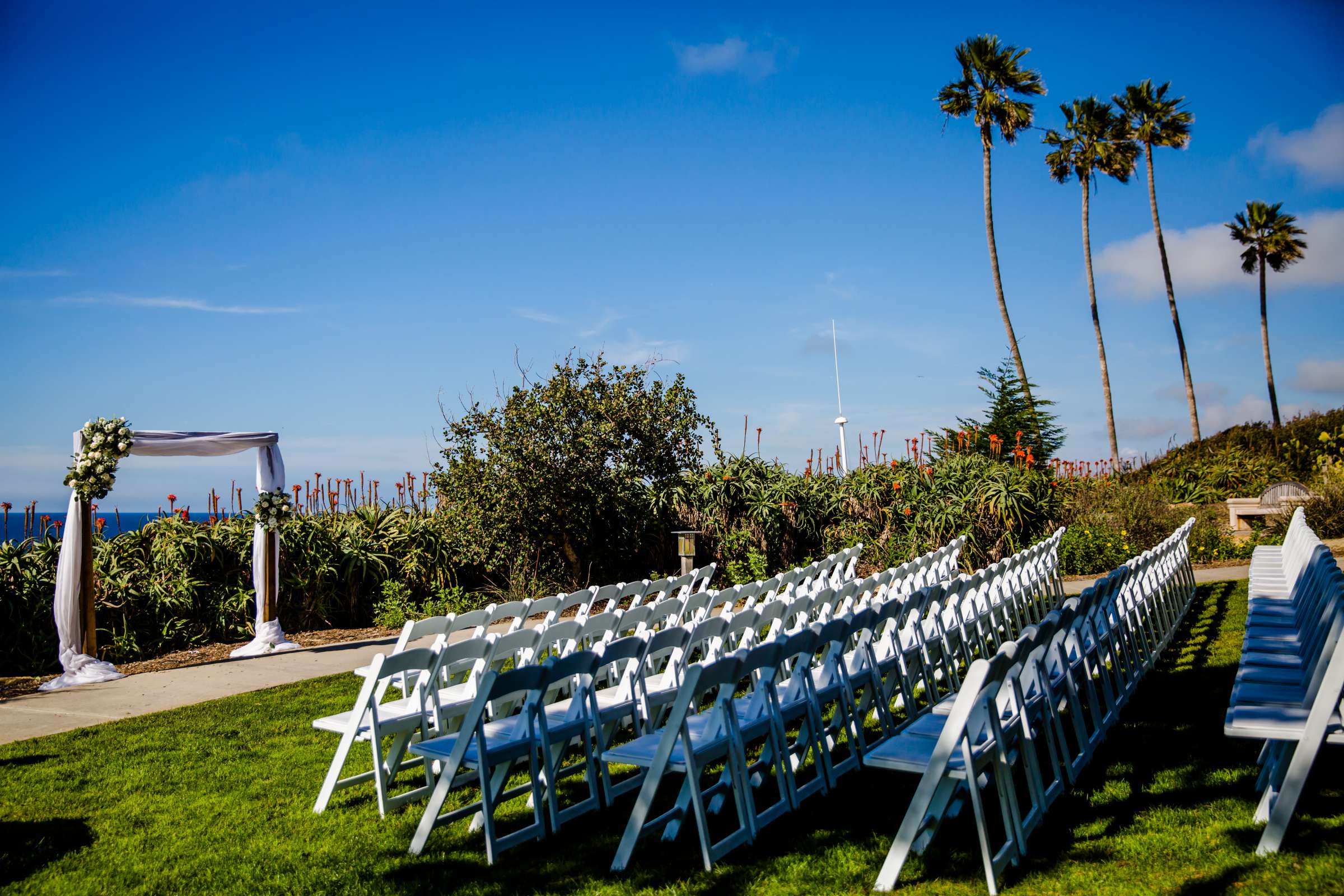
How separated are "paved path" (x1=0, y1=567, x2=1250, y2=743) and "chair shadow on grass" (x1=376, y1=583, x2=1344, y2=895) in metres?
3.82

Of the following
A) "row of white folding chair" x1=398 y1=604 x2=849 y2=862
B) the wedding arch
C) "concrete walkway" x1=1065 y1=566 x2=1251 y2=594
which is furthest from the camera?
"concrete walkway" x1=1065 y1=566 x2=1251 y2=594

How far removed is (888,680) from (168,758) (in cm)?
410

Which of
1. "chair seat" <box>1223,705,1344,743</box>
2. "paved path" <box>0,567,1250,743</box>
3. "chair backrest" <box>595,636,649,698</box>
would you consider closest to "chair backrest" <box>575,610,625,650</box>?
"chair backrest" <box>595,636,649,698</box>

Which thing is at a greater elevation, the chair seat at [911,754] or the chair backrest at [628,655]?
the chair backrest at [628,655]

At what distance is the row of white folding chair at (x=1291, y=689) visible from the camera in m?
2.96

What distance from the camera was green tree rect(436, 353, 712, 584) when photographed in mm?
11047

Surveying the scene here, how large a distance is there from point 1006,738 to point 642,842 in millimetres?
1496

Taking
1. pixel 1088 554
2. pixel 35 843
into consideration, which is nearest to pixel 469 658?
pixel 35 843

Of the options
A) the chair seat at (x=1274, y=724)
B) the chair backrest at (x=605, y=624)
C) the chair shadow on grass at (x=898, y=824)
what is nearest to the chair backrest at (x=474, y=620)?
the chair backrest at (x=605, y=624)

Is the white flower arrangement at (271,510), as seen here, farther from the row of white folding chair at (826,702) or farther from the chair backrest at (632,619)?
the row of white folding chair at (826,702)

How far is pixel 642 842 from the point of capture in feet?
11.7

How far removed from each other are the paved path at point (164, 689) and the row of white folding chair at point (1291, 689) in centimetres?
281

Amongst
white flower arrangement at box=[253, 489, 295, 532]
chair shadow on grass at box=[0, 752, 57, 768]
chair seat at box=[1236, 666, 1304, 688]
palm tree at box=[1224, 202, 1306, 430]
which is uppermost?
palm tree at box=[1224, 202, 1306, 430]

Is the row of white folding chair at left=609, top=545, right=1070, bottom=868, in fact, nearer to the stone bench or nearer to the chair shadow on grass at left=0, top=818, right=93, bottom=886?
the chair shadow on grass at left=0, top=818, right=93, bottom=886
